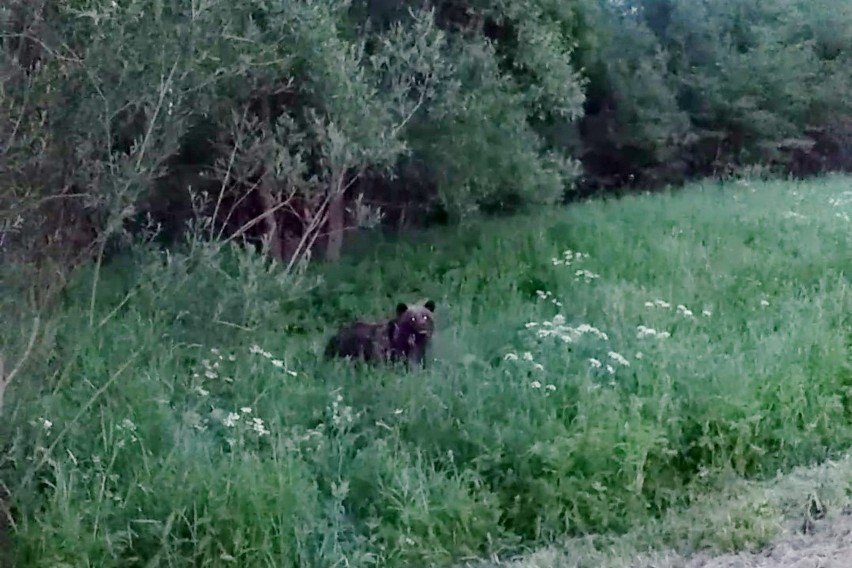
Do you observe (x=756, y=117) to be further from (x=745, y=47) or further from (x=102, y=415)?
(x=102, y=415)

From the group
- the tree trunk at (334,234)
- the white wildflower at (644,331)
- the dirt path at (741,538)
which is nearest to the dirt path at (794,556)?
the dirt path at (741,538)

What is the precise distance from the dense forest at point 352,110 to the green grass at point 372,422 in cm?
73

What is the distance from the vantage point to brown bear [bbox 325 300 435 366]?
26.3 ft

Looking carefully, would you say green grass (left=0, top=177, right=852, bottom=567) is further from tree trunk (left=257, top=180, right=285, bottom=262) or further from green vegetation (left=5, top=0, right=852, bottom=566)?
tree trunk (left=257, top=180, right=285, bottom=262)

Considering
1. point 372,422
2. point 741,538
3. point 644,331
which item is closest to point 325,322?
point 372,422

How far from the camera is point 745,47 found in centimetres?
2116

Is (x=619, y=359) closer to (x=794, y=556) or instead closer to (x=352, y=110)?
(x=794, y=556)

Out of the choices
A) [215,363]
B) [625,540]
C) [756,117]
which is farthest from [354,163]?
[756,117]

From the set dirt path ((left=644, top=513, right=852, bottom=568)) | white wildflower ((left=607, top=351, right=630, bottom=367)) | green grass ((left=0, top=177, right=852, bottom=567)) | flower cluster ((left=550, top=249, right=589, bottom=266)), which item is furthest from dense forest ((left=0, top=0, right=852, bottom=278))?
dirt path ((left=644, top=513, right=852, bottom=568))

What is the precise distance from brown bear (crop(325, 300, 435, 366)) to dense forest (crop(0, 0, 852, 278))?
0.85 meters

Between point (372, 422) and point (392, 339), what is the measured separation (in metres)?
1.63

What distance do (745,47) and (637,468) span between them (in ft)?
56.4

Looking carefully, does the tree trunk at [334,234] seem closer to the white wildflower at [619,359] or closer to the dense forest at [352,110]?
the dense forest at [352,110]

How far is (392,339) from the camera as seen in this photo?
8.16 m
